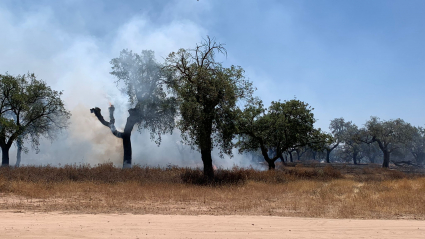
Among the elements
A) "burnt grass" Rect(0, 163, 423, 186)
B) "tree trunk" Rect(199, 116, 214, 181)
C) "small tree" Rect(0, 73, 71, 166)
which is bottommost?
"burnt grass" Rect(0, 163, 423, 186)

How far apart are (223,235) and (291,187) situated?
11.1m

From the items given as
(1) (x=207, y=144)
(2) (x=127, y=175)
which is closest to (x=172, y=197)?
(2) (x=127, y=175)

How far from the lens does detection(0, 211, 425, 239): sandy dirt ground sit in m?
6.83

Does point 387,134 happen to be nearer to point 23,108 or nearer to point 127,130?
point 127,130

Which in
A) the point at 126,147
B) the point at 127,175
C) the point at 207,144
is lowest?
the point at 127,175

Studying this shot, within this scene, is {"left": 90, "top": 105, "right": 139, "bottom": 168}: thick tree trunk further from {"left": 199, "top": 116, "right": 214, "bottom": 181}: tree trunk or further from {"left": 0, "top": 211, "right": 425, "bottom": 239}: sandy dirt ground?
{"left": 0, "top": 211, "right": 425, "bottom": 239}: sandy dirt ground

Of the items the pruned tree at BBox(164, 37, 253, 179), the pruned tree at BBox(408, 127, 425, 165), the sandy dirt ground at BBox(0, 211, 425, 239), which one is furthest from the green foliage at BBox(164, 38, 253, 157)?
the pruned tree at BBox(408, 127, 425, 165)

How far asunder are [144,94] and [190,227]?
2038 centimetres

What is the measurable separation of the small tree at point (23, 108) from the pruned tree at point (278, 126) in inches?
633

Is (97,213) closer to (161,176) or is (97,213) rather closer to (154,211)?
(154,211)

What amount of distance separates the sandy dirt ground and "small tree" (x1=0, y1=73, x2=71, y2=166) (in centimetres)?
1788

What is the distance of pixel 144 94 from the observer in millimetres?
26578

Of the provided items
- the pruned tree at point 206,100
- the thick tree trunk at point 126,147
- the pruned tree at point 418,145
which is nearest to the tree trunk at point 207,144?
the pruned tree at point 206,100

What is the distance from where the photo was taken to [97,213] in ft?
30.3
